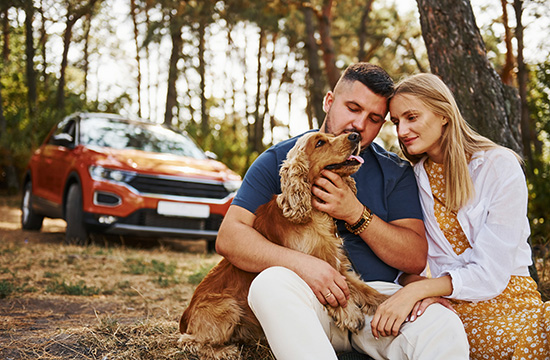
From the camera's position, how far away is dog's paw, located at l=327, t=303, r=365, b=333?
2.51m

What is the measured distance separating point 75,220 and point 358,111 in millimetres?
4561

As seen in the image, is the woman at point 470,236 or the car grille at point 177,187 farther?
the car grille at point 177,187

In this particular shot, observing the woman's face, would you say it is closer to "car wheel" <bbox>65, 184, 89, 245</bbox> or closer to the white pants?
the white pants

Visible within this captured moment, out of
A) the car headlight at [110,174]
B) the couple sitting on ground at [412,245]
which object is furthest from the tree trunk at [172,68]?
the couple sitting on ground at [412,245]

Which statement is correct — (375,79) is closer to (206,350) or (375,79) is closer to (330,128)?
(330,128)

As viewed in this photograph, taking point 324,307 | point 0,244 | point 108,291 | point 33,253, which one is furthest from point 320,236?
point 0,244

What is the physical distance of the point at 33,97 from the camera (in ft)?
51.2

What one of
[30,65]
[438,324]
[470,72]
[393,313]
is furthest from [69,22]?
[438,324]

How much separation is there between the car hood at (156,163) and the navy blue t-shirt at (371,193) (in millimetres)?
3730

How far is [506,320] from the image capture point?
95.2 inches

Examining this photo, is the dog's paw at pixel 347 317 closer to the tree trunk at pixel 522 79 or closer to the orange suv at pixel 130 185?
the orange suv at pixel 130 185

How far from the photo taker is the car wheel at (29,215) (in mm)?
8180

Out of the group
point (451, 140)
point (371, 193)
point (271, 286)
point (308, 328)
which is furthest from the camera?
point (371, 193)

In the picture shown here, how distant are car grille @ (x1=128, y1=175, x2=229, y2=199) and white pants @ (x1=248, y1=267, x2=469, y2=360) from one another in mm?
4259
